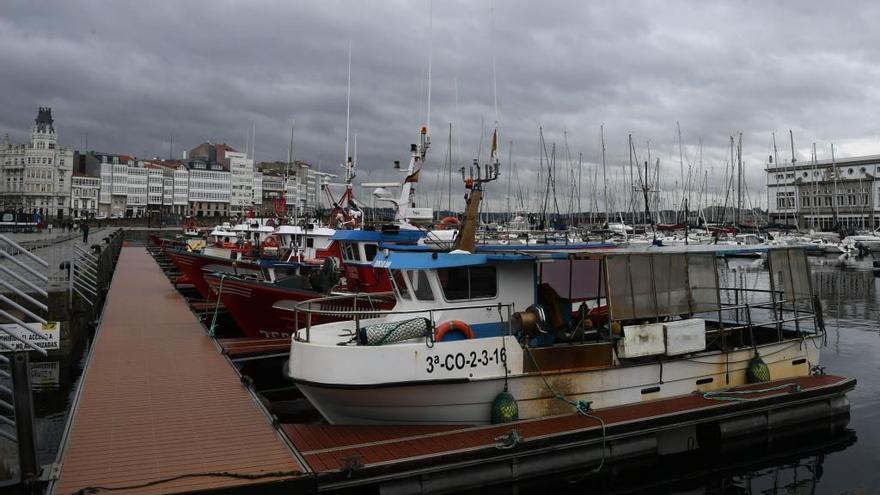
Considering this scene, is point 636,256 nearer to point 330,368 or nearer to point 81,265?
point 330,368

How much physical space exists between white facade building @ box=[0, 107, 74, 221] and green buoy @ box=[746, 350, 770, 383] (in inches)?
5293

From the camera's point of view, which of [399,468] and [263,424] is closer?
[399,468]

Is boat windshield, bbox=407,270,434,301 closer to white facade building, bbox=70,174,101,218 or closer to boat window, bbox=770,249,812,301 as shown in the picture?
boat window, bbox=770,249,812,301

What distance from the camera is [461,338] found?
34.2ft

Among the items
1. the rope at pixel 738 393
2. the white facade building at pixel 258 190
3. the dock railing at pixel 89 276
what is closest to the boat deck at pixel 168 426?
the dock railing at pixel 89 276

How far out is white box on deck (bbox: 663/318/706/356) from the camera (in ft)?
36.5

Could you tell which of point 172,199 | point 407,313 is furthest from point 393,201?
point 172,199

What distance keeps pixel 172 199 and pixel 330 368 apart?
141426mm

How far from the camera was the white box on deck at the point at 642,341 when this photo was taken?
1074cm

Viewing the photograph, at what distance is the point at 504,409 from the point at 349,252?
10.1 m

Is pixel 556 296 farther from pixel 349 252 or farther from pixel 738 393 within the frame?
pixel 349 252

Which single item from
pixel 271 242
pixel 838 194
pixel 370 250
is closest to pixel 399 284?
pixel 370 250

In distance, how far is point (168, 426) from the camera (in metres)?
8.93

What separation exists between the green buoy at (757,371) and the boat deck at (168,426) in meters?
9.11
